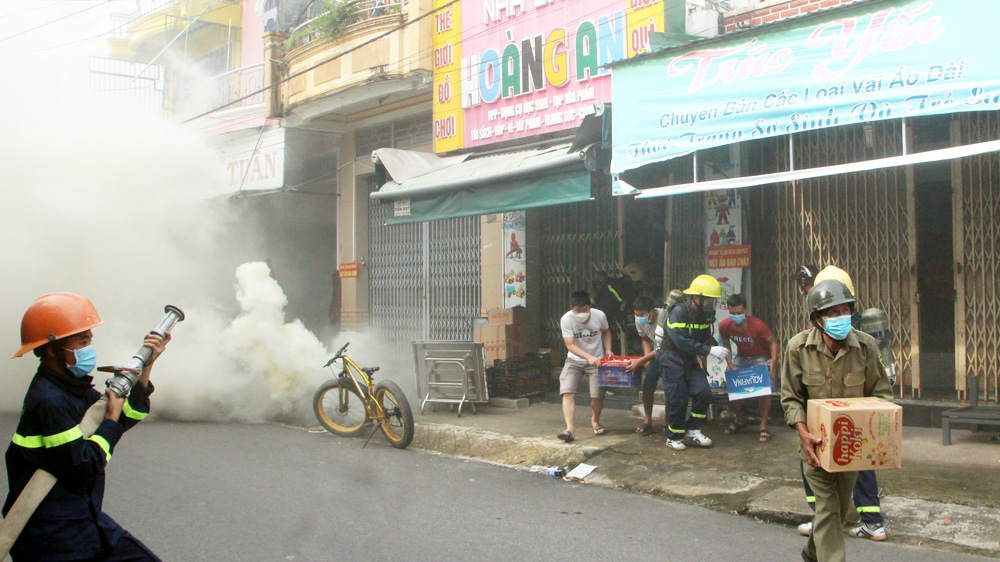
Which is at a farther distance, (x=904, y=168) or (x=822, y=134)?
(x=822, y=134)

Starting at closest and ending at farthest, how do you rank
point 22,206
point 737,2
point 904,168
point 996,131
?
point 996,131 < point 904,168 < point 737,2 < point 22,206

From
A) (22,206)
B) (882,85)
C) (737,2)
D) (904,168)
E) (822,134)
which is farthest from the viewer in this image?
(22,206)

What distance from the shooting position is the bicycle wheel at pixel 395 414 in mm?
8023

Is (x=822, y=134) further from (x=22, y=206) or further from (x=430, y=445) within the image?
(x=22, y=206)

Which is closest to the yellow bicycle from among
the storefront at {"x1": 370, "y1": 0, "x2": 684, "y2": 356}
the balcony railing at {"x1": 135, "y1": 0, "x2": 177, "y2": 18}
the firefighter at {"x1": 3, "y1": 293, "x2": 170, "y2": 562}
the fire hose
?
the storefront at {"x1": 370, "y1": 0, "x2": 684, "y2": 356}

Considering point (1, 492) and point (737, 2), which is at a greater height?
point (737, 2)

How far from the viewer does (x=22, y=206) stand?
36.9ft

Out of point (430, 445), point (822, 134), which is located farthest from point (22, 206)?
point (822, 134)

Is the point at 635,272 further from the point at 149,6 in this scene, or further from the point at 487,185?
the point at 149,6

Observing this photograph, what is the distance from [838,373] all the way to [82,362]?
3.48m

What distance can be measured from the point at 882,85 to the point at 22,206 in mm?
11370

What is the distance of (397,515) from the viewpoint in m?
5.61

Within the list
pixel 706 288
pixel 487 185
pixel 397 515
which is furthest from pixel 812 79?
pixel 397 515

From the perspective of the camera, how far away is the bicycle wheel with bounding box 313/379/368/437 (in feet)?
28.8
